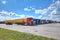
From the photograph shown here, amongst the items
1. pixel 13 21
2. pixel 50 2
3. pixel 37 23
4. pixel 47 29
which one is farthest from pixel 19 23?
pixel 50 2

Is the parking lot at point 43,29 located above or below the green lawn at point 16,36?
above

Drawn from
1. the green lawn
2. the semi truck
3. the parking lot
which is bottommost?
the green lawn

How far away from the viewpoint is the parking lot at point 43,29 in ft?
5.97

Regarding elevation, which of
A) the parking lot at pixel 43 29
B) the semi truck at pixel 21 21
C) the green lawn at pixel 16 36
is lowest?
the green lawn at pixel 16 36

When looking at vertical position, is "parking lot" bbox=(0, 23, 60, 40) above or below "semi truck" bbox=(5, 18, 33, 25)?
below

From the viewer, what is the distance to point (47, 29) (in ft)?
6.13

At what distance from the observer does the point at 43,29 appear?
1.88 meters

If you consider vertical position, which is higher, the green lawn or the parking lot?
the parking lot

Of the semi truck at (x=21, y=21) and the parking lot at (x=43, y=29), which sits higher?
the semi truck at (x=21, y=21)

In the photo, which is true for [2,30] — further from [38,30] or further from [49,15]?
[49,15]

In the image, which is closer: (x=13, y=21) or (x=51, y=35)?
(x=51, y=35)

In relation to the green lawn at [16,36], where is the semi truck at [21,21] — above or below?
above

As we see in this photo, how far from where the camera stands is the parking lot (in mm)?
1821

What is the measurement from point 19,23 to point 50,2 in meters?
0.53
